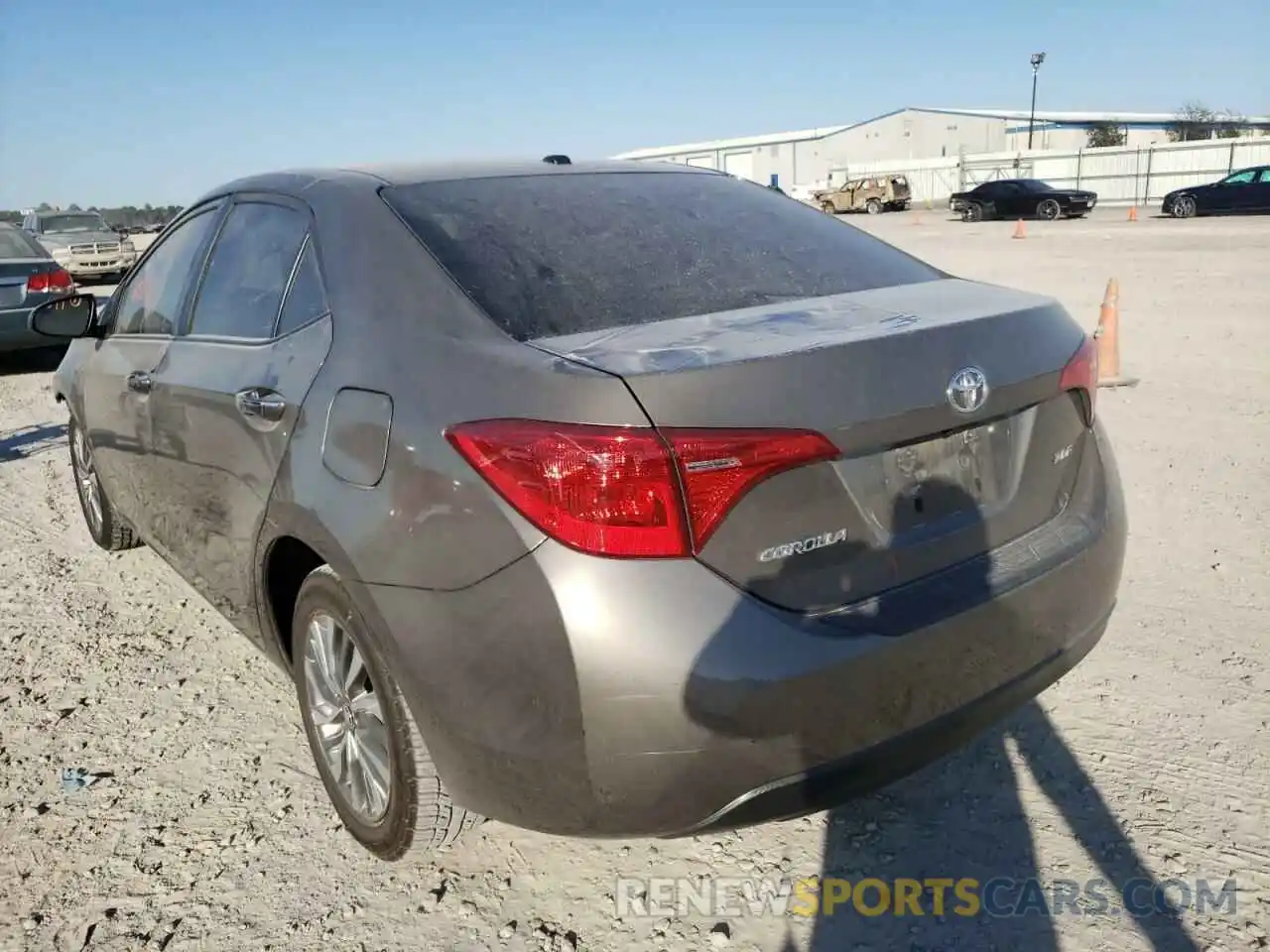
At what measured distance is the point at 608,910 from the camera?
2393mm

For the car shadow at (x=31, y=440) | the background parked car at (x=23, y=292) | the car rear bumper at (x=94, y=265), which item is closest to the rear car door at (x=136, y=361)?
the car shadow at (x=31, y=440)

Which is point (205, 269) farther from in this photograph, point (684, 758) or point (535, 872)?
point (684, 758)

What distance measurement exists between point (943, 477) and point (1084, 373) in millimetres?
629

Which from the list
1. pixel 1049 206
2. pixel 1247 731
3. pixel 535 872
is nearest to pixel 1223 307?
pixel 1247 731

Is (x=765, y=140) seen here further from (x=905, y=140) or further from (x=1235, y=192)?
(x=1235, y=192)

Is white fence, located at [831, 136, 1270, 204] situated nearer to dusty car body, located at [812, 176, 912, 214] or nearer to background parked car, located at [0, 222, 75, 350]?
dusty car body, located at [812, 176, 912, 214]

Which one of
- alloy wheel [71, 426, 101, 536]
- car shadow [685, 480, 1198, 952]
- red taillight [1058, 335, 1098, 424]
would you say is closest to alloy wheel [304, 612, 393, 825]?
car shadow [685, 480, 1198, 952]

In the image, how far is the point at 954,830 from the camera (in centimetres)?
259

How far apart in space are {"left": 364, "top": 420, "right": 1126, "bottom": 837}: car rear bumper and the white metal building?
78.9 meters

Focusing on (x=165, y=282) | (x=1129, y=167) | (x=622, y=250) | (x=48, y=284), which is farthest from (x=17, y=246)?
(x=1129, y=167)

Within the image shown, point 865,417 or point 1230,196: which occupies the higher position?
point 1230,196

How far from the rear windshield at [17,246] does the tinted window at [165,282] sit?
8.63 meters

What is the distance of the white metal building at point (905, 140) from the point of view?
78.1 meters

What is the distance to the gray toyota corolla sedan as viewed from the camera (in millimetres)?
1836
